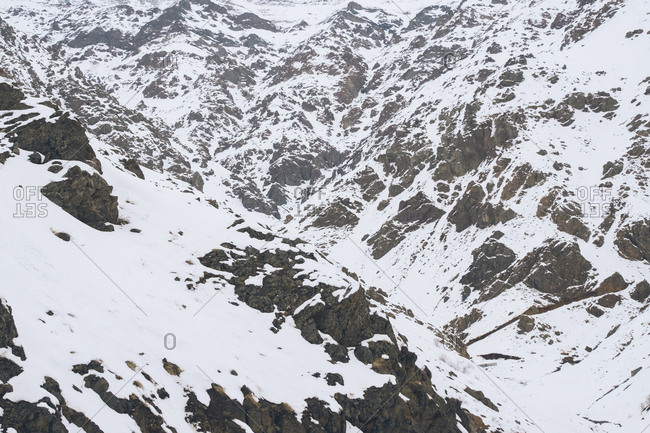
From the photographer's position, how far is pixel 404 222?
74750mm

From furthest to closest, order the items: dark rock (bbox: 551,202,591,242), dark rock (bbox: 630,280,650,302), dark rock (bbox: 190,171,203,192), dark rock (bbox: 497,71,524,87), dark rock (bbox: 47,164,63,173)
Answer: dark rock (bbox: 190,171,203,192), dark rock (bbox: 497,71,524,87), dark rock (bbox: 551,202,591,242), dark rock (bbox: 630,280,650,302), dark rock (bbox: 47,164,63,173)

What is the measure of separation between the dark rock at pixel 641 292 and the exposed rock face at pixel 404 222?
2827 centimetres

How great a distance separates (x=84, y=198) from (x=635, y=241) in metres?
48.1

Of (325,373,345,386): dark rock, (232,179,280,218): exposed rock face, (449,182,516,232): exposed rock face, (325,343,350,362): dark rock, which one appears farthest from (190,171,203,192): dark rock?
(325,373,345,386): dark rock

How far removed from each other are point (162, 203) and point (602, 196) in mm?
47028

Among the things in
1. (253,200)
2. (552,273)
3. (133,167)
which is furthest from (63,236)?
(253,200)

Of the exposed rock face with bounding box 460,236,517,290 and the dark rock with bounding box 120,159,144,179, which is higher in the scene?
the dark rock with bounding box 120,159,144,179

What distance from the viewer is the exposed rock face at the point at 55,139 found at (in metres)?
26.2

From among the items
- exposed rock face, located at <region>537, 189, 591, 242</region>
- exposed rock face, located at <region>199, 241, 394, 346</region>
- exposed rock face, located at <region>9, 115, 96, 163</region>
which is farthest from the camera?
exposed rock face, located at <region>537, 189, 591, 242</region>

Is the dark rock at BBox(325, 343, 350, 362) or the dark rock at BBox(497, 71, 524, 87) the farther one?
the dark rock at BBox(497, 71, 524, 87)

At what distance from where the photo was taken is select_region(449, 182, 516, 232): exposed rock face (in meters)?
62.1

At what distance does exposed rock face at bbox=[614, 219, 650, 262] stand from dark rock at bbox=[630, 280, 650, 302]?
409 cm

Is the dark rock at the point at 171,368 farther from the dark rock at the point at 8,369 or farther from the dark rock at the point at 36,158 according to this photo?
the dark rock at the point at 36,158

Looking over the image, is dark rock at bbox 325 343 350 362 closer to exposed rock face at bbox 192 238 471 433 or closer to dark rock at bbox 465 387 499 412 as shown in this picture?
exposed rock face at bbox 192 238 471 433
